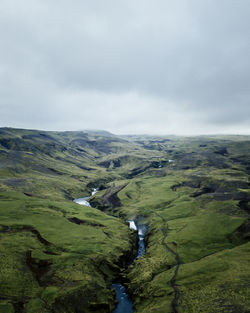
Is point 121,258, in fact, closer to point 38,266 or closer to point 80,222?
point 38,266

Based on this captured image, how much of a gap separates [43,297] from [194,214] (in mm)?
100025

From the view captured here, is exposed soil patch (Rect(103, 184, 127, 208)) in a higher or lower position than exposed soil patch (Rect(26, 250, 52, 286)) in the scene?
lower

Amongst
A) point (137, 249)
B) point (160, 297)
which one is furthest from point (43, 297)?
point (137, 249)

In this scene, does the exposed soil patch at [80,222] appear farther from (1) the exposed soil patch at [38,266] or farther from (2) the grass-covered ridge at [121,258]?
(1) the exposed soil patch at [38,266]

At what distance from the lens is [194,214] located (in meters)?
128

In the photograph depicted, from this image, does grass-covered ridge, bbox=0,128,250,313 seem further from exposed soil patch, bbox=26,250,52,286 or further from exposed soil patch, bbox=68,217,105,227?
exposed soil patch, bbox=68,217,105,227

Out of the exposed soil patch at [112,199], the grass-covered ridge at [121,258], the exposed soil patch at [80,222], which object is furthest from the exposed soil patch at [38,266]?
the exposed soil patch at [112,199]

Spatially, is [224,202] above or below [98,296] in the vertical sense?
above

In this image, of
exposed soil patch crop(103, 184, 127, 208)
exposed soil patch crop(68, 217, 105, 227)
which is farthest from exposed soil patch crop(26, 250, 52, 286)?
exposed soil patch crop(103, 184, 127, 208)

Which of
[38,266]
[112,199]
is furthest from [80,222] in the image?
[112,199]

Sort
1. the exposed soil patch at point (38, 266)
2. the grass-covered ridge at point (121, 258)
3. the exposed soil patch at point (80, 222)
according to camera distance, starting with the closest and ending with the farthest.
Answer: the grass-covered ridge at point (121, 258)
the exposed soil patch at point (38, 266)
the exposed soil patch at point (80, 222)

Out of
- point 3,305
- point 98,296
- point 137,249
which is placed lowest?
point 137,249

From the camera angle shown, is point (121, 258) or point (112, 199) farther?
point (112, 199)

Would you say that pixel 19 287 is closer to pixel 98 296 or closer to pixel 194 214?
pixel 98 296
